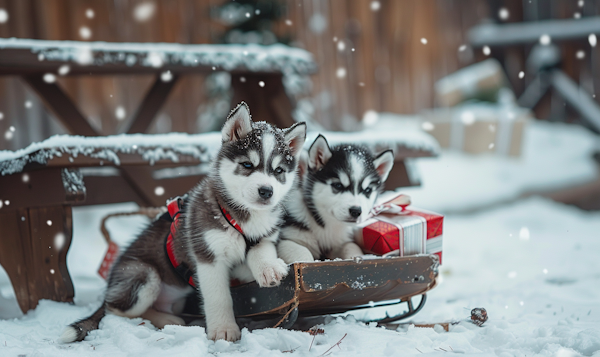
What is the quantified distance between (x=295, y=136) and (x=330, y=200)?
0.35 metres

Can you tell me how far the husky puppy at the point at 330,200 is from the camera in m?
2.09

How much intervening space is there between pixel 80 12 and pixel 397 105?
4.93 metres

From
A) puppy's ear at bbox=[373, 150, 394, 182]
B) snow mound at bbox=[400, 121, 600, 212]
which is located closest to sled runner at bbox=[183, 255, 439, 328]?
puppy's ear at bbox=[373, 150, 394, 182]

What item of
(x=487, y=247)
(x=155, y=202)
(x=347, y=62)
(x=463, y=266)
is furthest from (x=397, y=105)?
(x=155, y=202)

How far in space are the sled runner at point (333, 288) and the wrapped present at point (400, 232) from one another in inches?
4.7

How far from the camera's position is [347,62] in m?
7.29

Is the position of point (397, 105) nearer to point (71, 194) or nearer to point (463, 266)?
point (463, 266)

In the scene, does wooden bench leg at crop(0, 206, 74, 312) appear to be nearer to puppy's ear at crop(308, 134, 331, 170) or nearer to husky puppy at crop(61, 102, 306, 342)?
husky puppy at crop(61, 102, 306, 342)

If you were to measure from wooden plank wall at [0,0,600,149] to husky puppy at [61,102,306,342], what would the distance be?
12.4 ft

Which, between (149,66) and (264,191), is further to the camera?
(149,66)

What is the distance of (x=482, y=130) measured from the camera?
648 centimetres

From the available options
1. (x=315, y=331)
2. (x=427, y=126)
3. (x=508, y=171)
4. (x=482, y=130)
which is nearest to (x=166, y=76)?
(x=315, y=331)

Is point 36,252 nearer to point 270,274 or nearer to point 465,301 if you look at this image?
point 270,274

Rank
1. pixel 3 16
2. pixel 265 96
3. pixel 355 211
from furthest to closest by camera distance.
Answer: pixel 3 16 → pixel 265 96 → pixel 355 211
